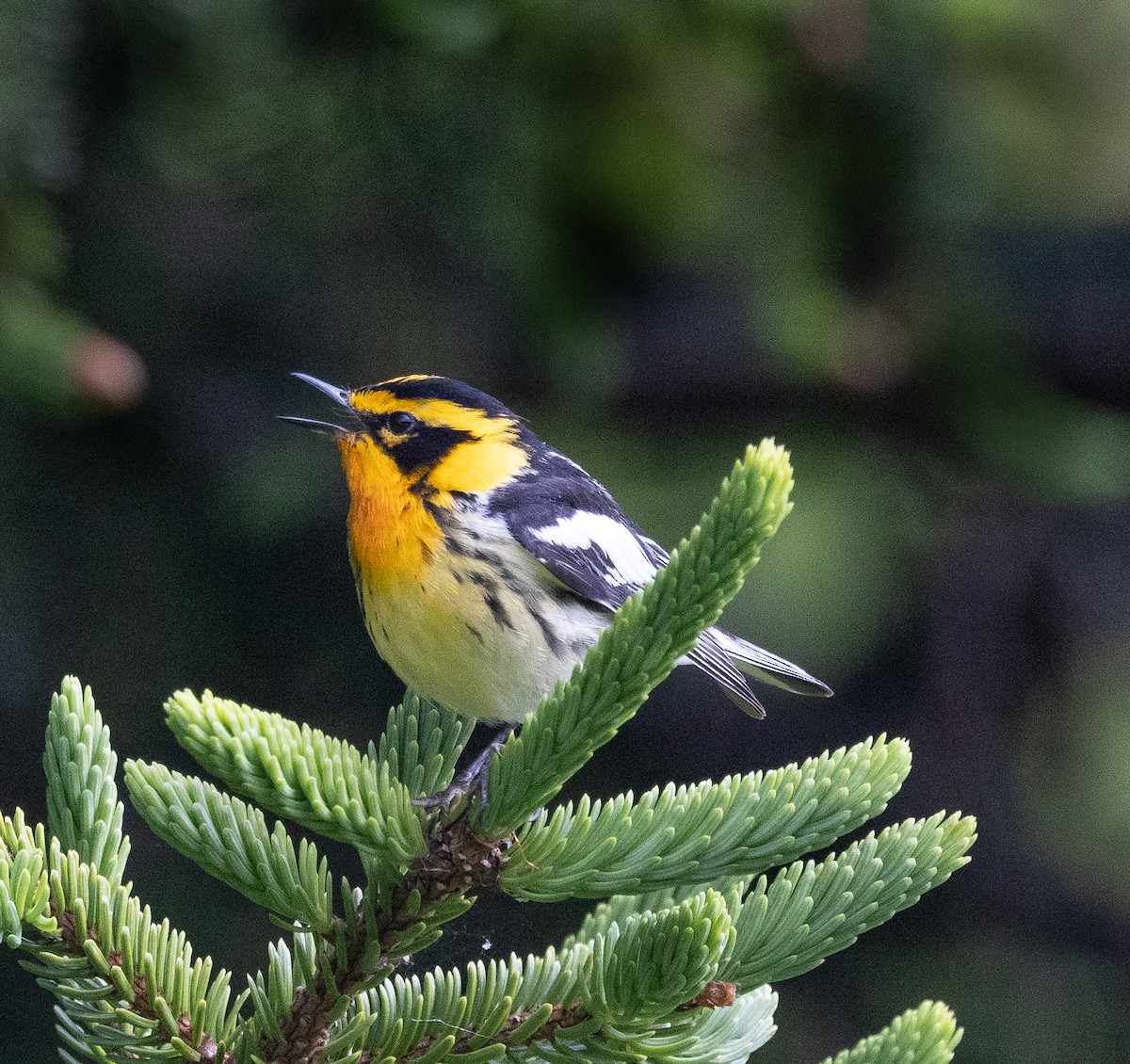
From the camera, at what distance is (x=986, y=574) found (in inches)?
129

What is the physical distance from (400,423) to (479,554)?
0.28m

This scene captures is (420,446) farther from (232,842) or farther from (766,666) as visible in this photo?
(232,842)

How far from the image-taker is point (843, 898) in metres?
0.95

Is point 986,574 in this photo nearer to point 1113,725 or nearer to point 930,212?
point 1113,725

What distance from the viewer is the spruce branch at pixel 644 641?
0.79 meters

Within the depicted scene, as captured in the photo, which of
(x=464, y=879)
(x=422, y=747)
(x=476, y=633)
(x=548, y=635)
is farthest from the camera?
(x=548, y=635)

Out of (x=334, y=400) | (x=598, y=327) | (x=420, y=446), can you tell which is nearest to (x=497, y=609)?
(x=420, y=446)

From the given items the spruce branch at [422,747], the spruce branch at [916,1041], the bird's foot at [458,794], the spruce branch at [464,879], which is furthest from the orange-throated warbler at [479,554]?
the spruce branch at [916,1041]

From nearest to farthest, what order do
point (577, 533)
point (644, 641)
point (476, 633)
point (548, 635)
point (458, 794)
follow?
point (644, 641) → point (458, 794) → point (476, 633) → point (548, 635) → point (577, 533)

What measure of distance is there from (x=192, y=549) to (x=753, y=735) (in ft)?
4.67

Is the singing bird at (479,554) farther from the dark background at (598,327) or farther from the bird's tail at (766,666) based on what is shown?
the dark background at (598,327)

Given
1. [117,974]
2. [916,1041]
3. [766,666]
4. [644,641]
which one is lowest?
[117,974]

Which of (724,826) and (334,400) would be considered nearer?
(724,826)

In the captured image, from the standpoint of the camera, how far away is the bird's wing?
5.67ft
